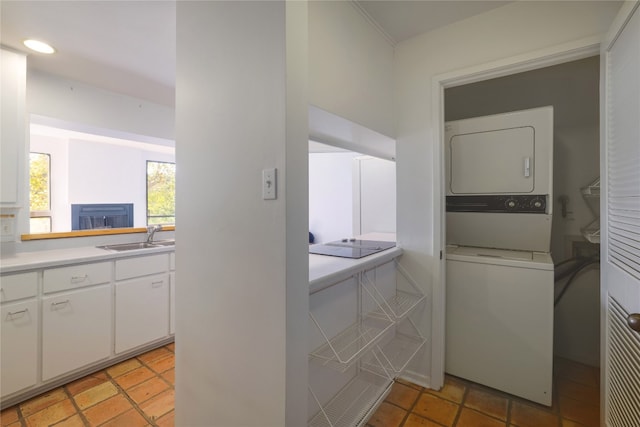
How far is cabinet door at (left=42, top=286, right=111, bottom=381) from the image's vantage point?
1853 mm

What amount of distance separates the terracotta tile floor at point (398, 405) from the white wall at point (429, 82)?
24 cm

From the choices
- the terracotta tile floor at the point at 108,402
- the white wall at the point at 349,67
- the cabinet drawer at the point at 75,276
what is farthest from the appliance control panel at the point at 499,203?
the cabinet drawer at the point at 75,276

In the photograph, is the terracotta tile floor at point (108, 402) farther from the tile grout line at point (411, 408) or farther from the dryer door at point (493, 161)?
the dryer door at point (493, 161)

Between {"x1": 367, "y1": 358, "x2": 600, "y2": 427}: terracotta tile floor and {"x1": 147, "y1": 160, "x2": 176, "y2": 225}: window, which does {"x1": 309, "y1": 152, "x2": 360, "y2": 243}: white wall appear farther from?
A: {"x1": 147, "y1": 160, "x2": 176, "y2": 225}: window

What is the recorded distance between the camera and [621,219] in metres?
1.20

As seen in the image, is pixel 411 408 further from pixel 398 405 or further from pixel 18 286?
pixel 18 286

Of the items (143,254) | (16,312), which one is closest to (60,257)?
(16,312)

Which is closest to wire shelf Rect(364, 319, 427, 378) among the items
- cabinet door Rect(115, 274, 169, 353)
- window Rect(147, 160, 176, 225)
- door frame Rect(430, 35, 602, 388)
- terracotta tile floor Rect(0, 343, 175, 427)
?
door frame Rect(430, 35, 602, 388)

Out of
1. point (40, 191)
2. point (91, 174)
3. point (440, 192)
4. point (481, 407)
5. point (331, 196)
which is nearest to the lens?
point (481, 407)

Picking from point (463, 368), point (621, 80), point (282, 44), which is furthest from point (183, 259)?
point (621, 80)

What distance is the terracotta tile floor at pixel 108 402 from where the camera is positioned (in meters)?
1.62

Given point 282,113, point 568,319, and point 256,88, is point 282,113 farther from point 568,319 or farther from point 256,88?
point 568,319

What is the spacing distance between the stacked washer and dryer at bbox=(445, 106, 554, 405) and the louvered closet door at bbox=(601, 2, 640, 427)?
358mm

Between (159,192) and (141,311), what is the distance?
4421 mm
